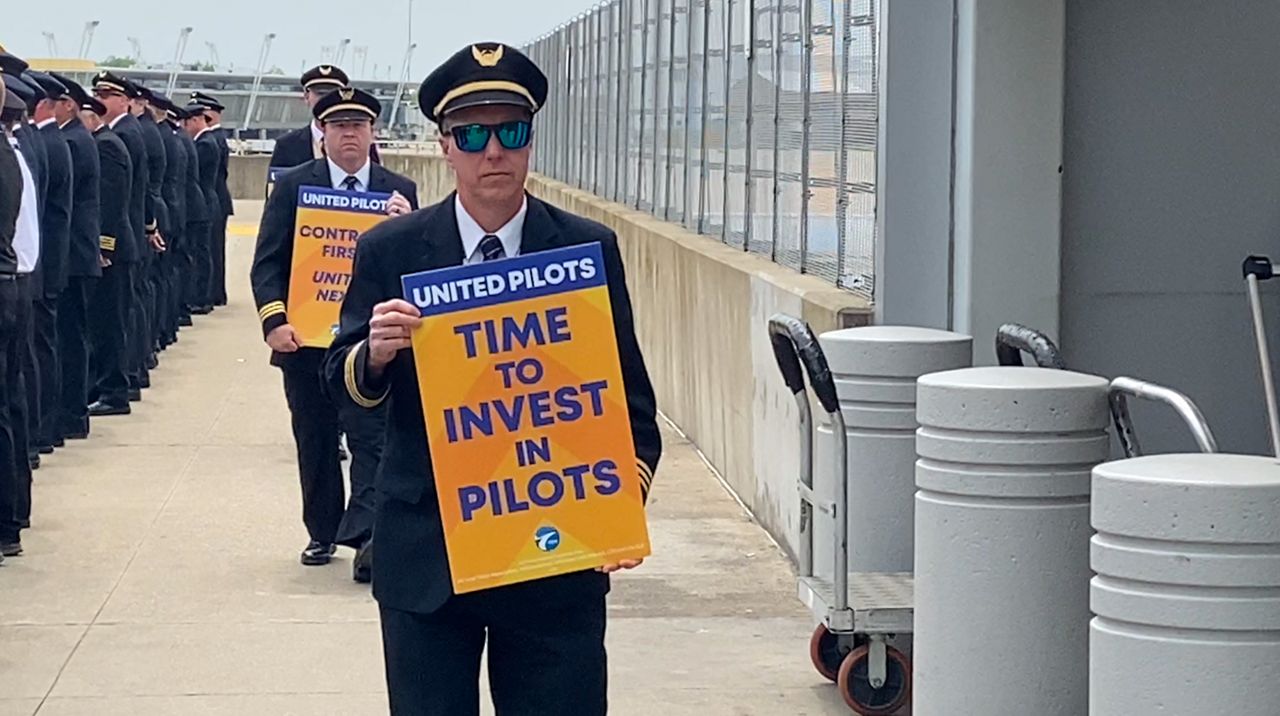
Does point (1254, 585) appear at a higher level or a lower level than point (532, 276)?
lower

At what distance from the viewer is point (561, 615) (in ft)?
15.5

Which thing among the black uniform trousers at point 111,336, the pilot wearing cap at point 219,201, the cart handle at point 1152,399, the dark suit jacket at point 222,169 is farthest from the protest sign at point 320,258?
the dark suit jacket at point 222,169

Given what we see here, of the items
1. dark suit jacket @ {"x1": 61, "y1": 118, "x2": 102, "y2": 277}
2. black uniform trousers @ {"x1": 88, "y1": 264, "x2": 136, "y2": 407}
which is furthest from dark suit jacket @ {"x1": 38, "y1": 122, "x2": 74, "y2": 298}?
black uniform trousers @ {"x1": 88, "y1": 264, "x2": 136, "y2": 407}

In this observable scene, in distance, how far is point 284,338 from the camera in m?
9.73

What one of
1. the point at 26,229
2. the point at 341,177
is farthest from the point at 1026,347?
the point at 26,229

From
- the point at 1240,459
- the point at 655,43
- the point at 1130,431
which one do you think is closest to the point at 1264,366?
the point at 1130,431

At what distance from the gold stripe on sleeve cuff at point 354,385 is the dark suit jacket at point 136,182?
36.8ft

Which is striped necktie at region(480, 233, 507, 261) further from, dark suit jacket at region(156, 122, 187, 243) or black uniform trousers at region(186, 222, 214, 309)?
black uniform trousers at region(186, 222, 214, 309)

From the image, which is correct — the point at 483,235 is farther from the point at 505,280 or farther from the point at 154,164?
the point at 154,164

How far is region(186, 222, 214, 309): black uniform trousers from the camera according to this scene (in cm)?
2275

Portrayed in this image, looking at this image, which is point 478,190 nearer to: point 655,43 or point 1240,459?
point 1240,459

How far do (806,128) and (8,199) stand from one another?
12.0 ft

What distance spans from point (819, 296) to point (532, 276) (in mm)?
5316

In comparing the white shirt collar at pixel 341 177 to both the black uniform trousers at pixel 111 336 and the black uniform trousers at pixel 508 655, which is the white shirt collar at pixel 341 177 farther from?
the black uniform trousers at pixel 111 336
